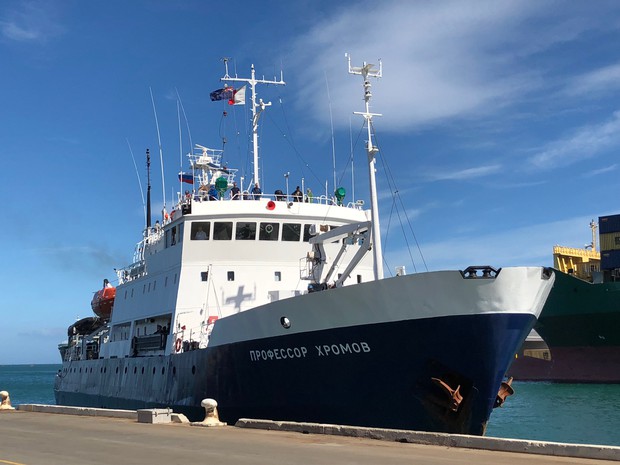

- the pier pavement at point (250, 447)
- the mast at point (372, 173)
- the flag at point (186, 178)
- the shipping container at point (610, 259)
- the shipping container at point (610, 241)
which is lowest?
the pier pavement at point (250, 447)

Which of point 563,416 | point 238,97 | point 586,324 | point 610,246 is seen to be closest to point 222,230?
point 238,97

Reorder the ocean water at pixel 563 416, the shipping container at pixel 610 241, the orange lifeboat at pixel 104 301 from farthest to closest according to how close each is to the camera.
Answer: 1. the shipping container at pixel 610 241
2. the orange lifeboat at pixel 104 301
3. the ocean water at pixel 563 416

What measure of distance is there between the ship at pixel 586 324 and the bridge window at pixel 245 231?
123 feet

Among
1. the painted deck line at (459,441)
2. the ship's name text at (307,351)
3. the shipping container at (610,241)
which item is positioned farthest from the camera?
the shipping container at (610,241)

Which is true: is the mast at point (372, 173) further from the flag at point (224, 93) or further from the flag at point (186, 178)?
the flag at point (186, 178)

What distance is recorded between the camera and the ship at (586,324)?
51875mm

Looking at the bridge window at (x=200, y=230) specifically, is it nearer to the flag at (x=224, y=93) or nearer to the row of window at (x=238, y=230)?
the row of window at (x=238, y=230)

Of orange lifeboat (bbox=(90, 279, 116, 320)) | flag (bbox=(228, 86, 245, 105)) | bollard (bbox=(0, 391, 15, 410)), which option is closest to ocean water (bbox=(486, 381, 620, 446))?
flag (bbox=(228, 86, 245, 105))

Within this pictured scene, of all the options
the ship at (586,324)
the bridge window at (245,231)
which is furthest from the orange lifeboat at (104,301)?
the ship at (586,324)

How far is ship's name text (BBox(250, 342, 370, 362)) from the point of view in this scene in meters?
15.6

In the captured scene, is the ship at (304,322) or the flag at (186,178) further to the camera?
the flag at (186,178)

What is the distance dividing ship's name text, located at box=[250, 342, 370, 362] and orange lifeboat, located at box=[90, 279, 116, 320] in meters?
20.6

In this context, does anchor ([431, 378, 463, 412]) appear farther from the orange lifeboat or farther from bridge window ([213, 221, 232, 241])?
the orange lifeboat

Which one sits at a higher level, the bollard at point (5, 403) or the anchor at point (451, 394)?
the bollard at point (5, 403)
